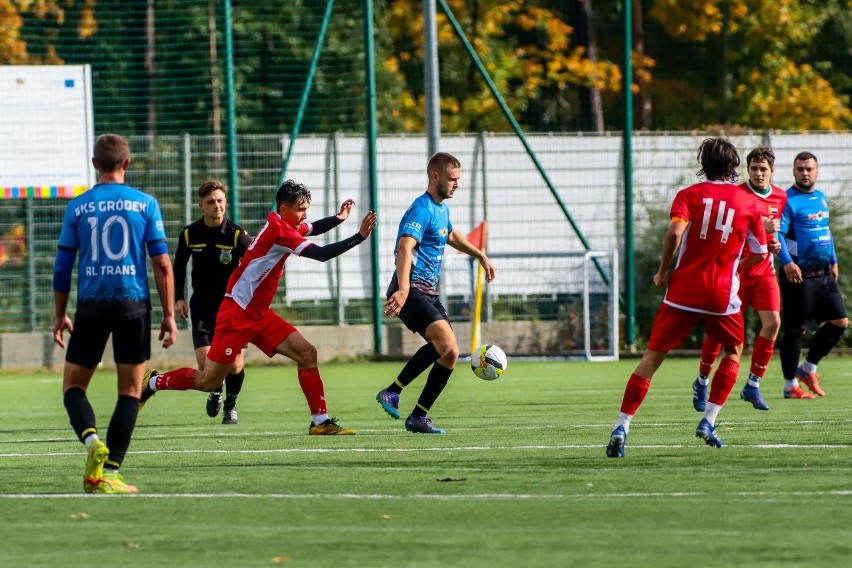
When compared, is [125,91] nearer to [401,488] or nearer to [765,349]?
[765,349]

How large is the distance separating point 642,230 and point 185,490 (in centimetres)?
1603

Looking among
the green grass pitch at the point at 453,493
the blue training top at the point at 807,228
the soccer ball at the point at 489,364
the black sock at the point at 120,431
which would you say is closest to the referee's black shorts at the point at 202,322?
the green grass pitch at the point at 453,493

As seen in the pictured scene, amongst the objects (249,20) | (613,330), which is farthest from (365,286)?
(249,20)

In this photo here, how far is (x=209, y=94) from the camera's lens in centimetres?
2586

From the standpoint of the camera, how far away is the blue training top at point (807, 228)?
14.1 metres

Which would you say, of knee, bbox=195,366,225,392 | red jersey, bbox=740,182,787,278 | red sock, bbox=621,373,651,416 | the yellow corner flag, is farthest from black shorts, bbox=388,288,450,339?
the yellow corner flag

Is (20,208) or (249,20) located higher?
(249,20)

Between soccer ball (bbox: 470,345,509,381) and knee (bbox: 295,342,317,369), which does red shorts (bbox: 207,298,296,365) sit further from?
soccer ball (bbox: 470,345,509,381)

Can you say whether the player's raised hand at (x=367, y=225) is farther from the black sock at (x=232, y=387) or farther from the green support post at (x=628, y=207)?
the green support post at (x=628, y=207)

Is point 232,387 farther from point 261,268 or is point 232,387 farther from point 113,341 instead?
point 113,341

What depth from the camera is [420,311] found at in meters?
11.2

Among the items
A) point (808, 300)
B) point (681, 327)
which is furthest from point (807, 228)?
point (681, 327)

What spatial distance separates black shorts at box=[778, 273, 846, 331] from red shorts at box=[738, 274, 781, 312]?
90 cm

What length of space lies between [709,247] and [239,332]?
3.60m
